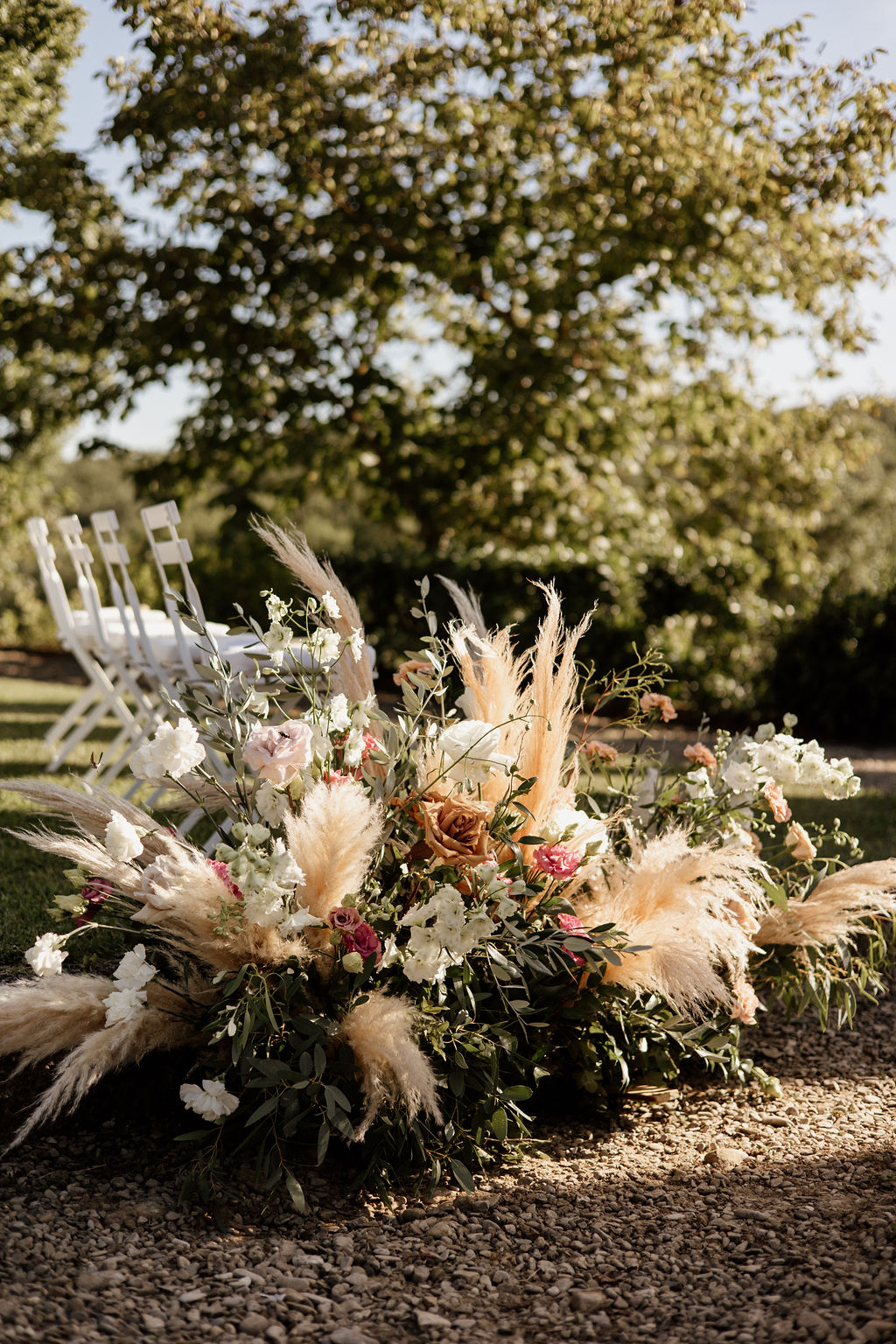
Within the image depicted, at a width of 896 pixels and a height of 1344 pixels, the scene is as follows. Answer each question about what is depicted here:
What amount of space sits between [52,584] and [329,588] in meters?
3.75

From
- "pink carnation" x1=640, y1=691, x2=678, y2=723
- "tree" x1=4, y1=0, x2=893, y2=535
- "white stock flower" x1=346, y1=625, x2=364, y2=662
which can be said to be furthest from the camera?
"tree" x1=4, y1=0, x2=893, y2=535

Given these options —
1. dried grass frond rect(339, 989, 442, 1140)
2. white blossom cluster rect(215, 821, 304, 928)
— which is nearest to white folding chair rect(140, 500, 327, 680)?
white blossom cluster rect(215, 821, 304, 928)

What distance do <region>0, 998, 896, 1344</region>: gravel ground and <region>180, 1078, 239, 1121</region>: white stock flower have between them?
0.20m

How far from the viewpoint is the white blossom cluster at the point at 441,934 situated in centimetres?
212

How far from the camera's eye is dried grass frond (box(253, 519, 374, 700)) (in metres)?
2.44

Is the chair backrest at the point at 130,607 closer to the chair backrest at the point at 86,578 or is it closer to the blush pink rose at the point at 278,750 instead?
the chair backrest at the point at 86,578

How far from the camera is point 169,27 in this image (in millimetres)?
5840

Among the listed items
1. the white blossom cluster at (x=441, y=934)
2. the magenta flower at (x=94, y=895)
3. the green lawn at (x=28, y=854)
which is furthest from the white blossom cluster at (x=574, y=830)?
the green lawn at (x=28, y=854)

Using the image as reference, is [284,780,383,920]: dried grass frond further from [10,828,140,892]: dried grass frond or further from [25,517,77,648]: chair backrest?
[25,517,77,648]: chair backrest

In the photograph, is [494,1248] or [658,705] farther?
[658,705]

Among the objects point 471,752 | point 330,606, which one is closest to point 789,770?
point 471,752

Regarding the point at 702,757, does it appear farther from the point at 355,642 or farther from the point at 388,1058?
the point at 388,1058

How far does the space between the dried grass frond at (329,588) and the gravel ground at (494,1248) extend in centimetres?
97

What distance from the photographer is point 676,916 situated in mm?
2398
